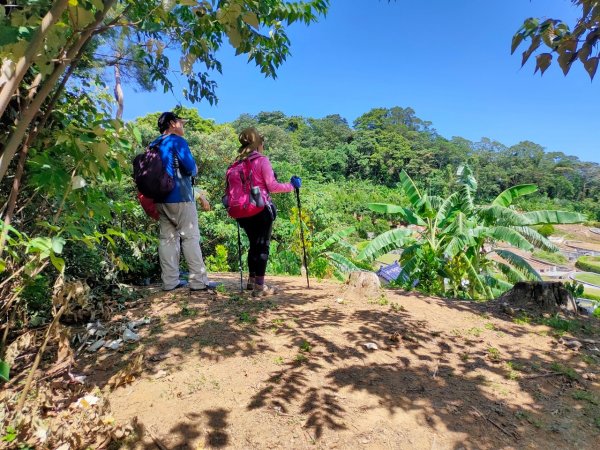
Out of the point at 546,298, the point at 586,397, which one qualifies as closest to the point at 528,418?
the point at 586,397

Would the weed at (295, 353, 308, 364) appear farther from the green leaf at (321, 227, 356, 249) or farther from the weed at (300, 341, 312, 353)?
the green leaf at (321, 227, 356, 249)

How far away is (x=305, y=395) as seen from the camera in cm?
222

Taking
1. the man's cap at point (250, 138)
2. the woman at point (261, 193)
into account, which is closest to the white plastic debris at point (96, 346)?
the woman at point (261, 193)

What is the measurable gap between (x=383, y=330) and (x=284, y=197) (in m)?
10.1

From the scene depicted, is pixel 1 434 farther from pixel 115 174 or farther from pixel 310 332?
pixel 310 332

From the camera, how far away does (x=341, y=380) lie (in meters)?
2.41

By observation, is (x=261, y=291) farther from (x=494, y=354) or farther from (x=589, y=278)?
(x=589, y=278)

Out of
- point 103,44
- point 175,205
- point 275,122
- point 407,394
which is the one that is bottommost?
point 407,394

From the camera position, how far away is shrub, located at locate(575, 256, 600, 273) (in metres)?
31.8

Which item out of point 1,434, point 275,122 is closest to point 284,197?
point 1,434

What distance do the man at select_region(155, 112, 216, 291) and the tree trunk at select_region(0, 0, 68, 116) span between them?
2.28 meters

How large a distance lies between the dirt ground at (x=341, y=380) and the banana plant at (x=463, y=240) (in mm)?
2927

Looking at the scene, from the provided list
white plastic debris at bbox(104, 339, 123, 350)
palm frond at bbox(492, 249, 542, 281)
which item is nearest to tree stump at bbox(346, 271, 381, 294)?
white plastic debris at bbox(104, 339, 123, 350)

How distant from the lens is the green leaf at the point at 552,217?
23.5ft
